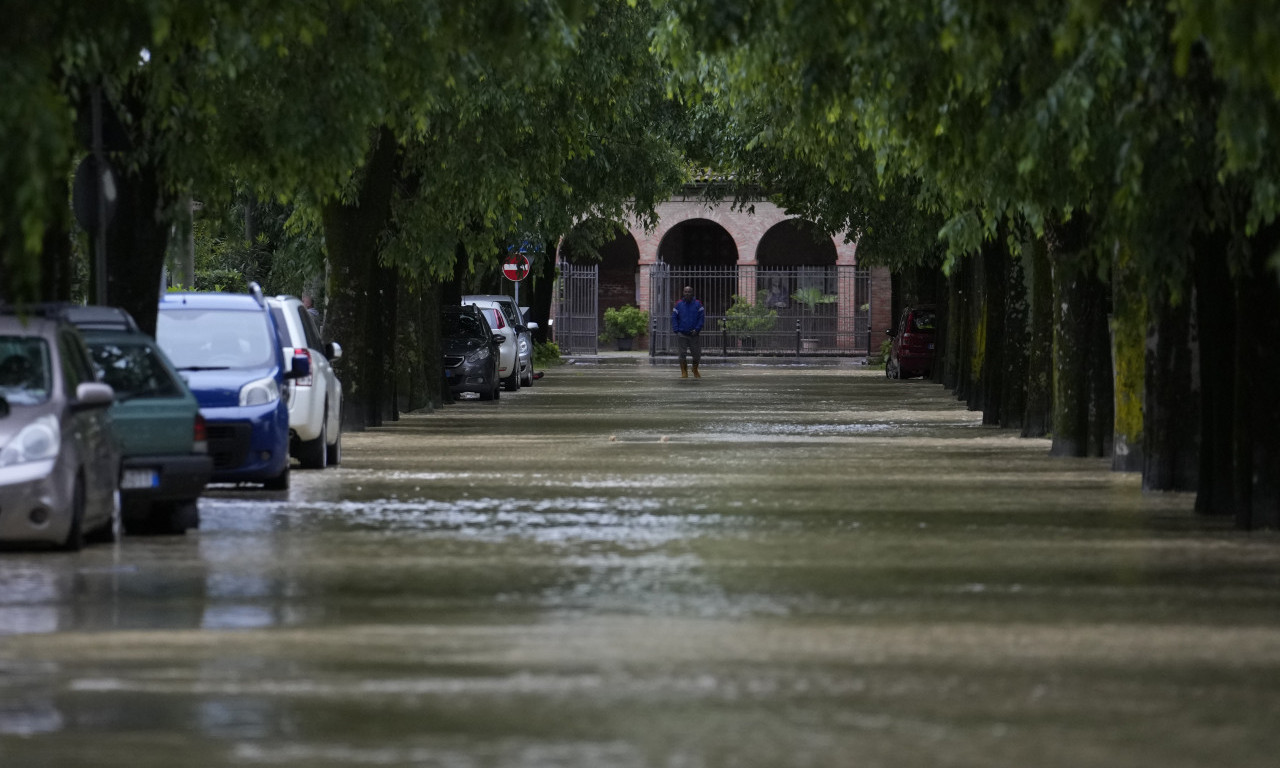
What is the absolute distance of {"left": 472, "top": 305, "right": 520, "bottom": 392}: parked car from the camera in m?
48.7

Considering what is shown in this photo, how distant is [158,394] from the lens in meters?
18.0

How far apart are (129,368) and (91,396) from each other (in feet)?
8.03

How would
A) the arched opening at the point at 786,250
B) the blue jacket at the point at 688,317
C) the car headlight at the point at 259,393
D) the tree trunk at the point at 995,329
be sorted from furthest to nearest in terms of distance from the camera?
the arched opening at the point at 786,250 < the blue jacket at the point at 688,317 < the tree trunk at the point at 995,329 < the car headlight at the point at 259,393

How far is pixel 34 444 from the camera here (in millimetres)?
15648

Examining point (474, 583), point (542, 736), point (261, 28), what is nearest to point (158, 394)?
point (261, 28)

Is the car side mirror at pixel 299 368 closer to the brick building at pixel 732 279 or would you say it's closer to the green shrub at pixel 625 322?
the brick building at pixel 732 279

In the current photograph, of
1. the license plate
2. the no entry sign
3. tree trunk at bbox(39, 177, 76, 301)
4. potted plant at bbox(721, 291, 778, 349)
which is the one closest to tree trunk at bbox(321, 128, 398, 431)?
tree trunk at bbox(39, 177, 76, 301)

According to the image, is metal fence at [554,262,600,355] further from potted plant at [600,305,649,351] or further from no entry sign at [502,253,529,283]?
no entry sign at [502,253,529,283]

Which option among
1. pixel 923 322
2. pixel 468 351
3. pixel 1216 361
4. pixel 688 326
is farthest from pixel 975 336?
pixel 1216 361

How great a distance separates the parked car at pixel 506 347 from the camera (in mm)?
48656

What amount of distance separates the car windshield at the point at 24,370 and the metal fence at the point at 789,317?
59.5 meters

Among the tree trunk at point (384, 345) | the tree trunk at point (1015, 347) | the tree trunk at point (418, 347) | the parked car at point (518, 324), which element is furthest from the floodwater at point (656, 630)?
the parked car at point (518, 324)

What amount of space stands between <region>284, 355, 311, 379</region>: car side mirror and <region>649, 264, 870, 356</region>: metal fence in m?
52.4

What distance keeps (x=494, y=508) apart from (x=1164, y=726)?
11.0m
